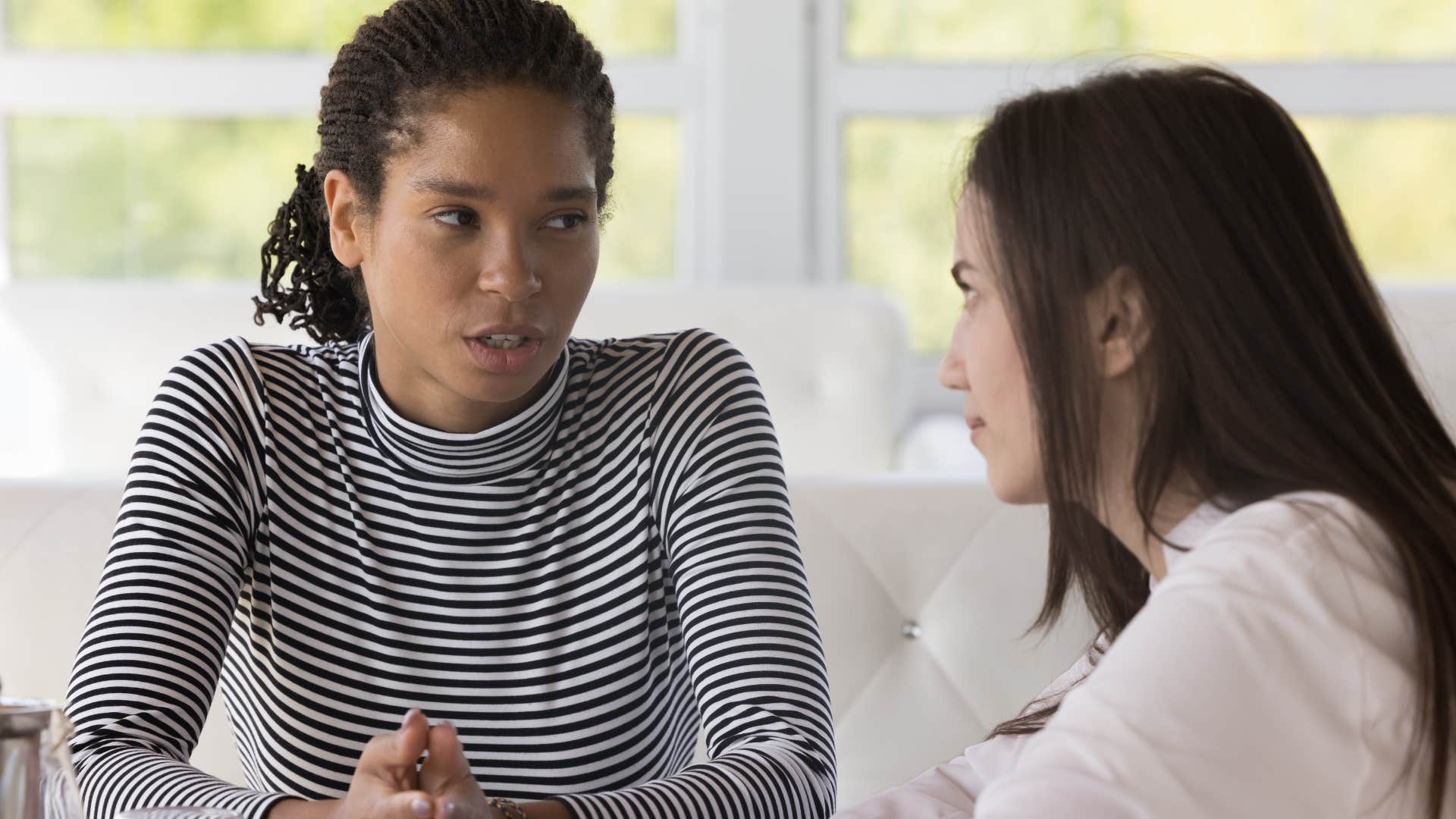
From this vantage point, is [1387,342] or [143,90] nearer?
[1387,342]

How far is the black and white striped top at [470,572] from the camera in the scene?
1.11 m

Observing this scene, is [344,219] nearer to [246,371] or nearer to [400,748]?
[246,371]

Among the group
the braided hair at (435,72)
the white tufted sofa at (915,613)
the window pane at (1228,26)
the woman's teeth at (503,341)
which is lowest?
the white tufted sofa at (915,613)

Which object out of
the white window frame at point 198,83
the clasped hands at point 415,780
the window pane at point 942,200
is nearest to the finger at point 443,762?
the clasped hands at point 415,780

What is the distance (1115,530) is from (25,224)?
2.49 m

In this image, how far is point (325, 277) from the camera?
4.46 ft

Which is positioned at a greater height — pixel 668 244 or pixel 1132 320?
pixel 1132 320

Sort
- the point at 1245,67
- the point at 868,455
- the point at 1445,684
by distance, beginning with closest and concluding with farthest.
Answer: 1. the point at 1445,684
2. the point at 868,455
3. the point at 1245,67

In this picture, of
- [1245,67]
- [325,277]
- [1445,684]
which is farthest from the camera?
[1245,67]

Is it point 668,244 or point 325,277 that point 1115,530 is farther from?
point 668,244

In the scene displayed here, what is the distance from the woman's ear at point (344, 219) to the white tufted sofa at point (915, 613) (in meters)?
0.45

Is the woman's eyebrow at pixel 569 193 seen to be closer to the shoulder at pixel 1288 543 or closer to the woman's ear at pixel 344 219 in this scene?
the woman's ear at pixel 344 219

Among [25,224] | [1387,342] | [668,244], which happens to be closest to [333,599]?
[1387,342]

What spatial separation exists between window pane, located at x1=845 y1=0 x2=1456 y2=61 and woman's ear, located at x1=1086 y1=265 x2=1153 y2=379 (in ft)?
6.80
